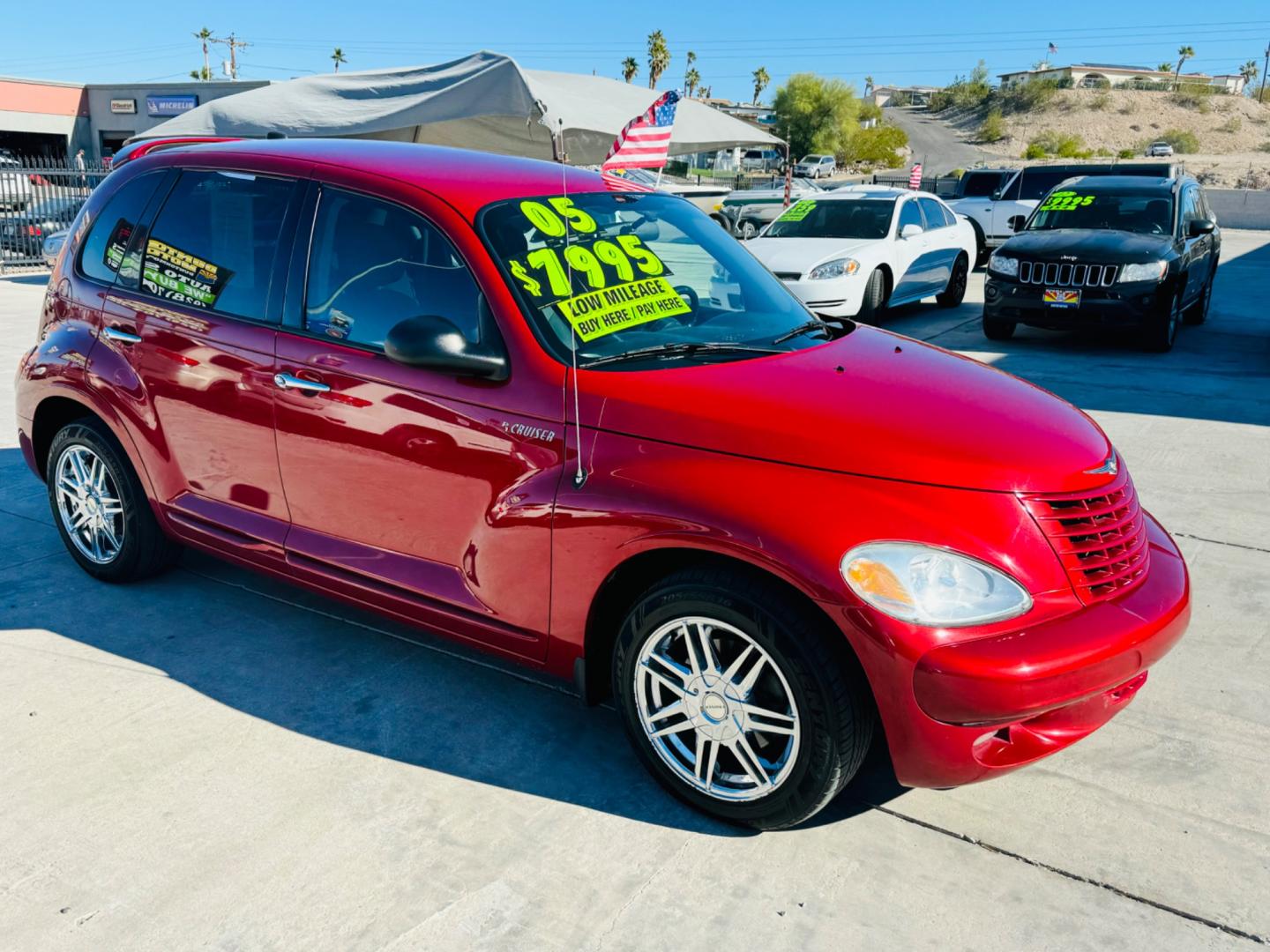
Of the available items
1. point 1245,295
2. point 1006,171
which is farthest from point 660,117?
point 1006,171

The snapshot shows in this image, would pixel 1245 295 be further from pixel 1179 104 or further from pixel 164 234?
pixel 1179 104

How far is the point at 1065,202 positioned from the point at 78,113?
165 feet

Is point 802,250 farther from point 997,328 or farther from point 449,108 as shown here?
point 449,108

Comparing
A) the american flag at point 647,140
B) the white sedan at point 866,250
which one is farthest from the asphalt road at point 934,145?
the american flag at point 647,140

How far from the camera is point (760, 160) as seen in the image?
84062 mm

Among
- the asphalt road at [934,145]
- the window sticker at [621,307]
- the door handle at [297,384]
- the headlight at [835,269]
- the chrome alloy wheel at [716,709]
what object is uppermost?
the asphalt road at [934,145]

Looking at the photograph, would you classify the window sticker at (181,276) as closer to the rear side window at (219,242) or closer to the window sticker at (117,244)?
the rear side window at (219,242)

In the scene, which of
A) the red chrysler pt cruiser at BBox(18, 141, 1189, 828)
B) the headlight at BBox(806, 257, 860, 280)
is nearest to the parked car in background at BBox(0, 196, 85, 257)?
the headlight at BBox(806, 257, 860, 280)

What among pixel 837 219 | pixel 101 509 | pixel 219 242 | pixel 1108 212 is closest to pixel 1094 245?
pixel 1108 212

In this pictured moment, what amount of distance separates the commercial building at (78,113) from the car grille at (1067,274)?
41858mm

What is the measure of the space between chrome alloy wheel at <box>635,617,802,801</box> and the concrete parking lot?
178 mm

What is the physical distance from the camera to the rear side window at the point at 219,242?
3742 mm

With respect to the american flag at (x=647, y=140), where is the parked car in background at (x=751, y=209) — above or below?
below

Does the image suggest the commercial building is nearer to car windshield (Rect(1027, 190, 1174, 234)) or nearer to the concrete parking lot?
car windshield (Rect(1027, 190, 1174, 234))
